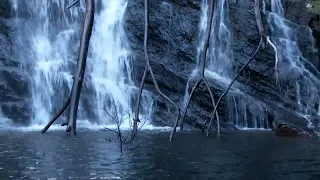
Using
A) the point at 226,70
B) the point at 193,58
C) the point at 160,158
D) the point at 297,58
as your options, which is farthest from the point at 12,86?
the point at 297,58

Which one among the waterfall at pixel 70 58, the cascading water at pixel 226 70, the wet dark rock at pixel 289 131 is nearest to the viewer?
the wet dark rock at pixel 289 131

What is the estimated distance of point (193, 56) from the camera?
84.8ft

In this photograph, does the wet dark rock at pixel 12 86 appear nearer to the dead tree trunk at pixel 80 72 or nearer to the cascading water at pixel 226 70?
the cascading water at pixel 226 70

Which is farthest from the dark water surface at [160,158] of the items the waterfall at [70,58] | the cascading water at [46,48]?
the cascading water at [46,48]

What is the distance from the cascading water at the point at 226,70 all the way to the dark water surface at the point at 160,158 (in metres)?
6.18

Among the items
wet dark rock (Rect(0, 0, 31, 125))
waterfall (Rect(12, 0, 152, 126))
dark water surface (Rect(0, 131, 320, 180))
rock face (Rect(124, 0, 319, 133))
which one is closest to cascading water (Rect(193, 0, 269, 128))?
rock face (Rect(124, 0, 319, 133))

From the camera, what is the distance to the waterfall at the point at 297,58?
2403cm

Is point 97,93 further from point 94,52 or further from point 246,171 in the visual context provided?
point 246,171

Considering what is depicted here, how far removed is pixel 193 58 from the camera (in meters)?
25.8

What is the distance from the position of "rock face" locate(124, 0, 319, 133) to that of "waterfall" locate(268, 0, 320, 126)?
1.67 feet

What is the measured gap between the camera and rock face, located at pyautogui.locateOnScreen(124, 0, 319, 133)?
73.8ft

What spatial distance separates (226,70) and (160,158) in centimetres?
1496

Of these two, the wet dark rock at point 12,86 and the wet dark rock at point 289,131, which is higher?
the wet dark rock at point 12,86

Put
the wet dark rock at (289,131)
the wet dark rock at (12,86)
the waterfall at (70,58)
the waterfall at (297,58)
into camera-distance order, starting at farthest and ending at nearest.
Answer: the waterfall at (297,58) < the waterfall at (70,58) < the wet dark rock at (12,86) < the wet dark rock at (289,131)
